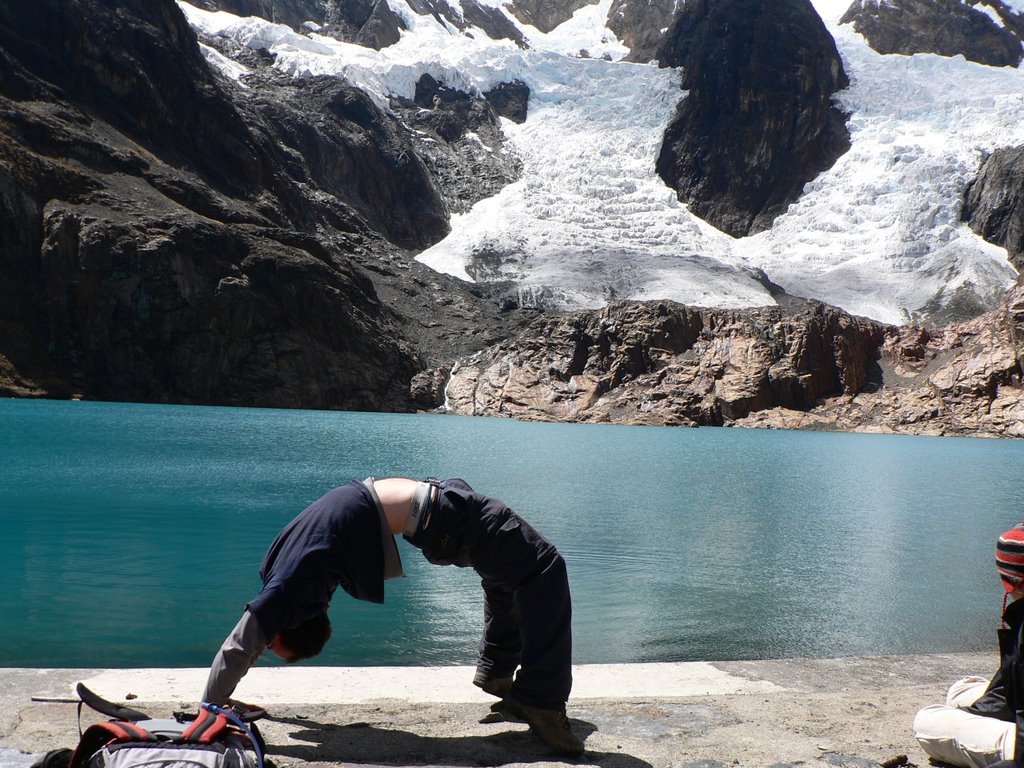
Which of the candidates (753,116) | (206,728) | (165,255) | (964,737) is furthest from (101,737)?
(753,116)

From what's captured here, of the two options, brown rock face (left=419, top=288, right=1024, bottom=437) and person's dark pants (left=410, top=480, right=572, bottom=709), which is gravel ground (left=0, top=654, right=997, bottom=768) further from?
brown rock face (left=419, top=288, right=1024, bottom=437)

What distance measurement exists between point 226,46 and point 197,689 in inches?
5768

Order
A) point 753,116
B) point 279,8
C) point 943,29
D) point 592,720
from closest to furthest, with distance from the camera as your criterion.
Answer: point 592,720
point 753,116
point 279,8
point 943,29

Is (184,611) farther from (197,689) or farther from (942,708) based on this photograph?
(942,708)

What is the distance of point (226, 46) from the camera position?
13550cm

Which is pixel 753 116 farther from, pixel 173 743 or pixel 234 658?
pixel 173 743

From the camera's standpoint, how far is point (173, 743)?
3.39 m

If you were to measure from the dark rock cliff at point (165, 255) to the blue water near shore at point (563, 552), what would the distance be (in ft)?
147

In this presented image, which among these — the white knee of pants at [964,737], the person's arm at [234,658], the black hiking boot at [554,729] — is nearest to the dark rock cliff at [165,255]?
the person's arm at [234,658]

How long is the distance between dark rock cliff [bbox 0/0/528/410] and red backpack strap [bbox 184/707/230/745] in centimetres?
6936

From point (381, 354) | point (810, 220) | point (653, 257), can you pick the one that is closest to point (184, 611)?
point (381, 354)

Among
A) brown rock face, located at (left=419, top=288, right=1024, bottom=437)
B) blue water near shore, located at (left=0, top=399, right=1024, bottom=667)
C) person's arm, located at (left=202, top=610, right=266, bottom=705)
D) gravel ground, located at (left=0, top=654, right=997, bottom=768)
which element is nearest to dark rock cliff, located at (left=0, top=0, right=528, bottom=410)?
brown rock face, located at (left=419, top=288, right=1024, bottom=437)

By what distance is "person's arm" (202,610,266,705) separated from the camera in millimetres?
3920

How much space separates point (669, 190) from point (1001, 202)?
49103 millimetres
